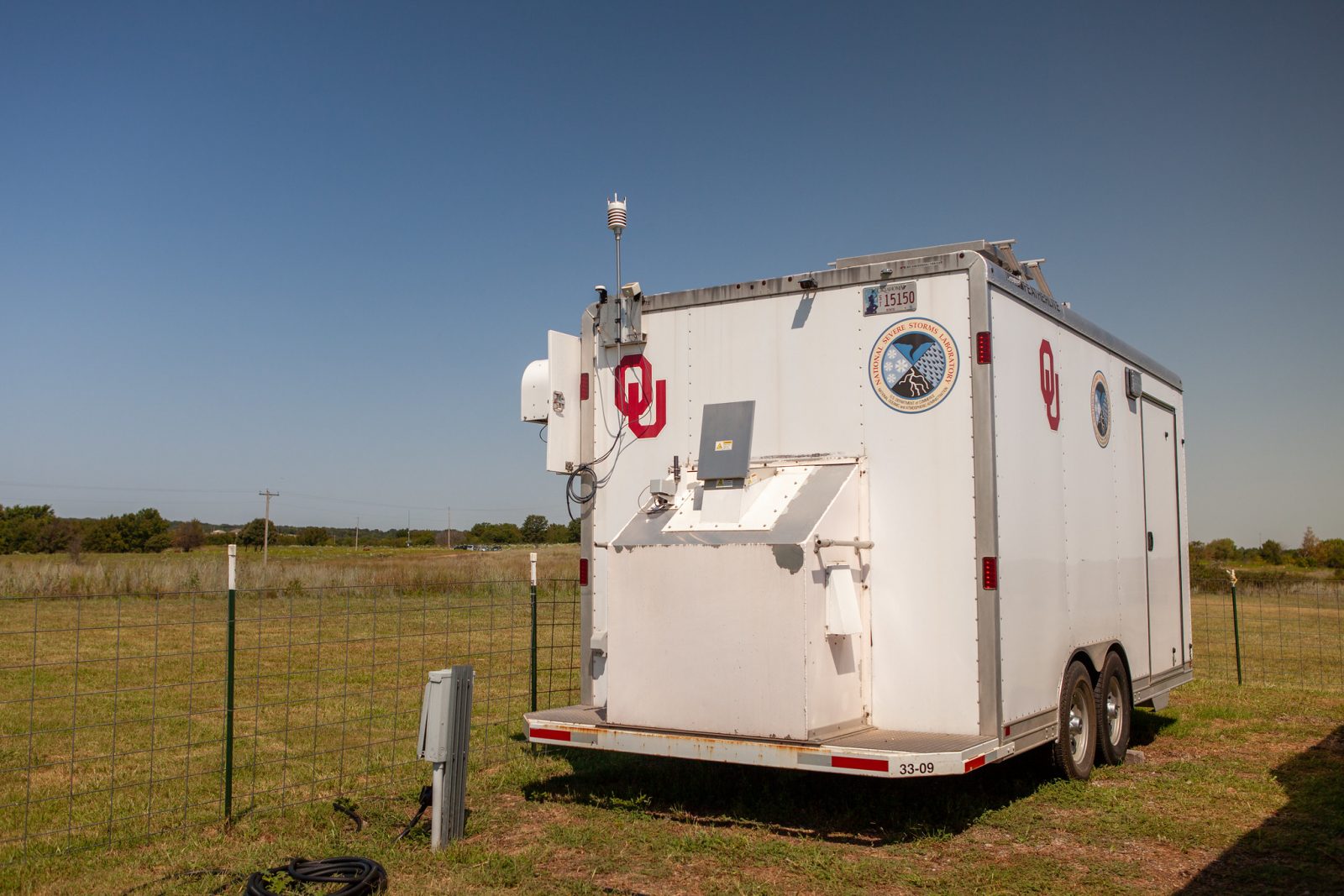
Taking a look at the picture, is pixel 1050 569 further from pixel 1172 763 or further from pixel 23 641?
pixel 23 641

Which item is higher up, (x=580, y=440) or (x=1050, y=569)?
(x=580, y=440)

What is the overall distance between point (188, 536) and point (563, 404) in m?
77.3

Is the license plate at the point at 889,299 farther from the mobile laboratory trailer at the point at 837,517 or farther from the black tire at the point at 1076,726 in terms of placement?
the black tire at the point at 1076,726

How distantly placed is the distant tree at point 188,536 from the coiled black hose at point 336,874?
7185 cm

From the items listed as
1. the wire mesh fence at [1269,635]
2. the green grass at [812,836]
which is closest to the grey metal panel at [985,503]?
the green grass at [812,836]

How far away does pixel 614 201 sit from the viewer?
7562 mm

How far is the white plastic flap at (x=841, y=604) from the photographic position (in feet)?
19.4

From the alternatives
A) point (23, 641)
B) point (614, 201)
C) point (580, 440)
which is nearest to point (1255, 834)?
point (580, 440)

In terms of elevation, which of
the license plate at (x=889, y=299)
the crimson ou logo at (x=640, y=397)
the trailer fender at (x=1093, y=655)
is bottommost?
the trailer fender at (x=1093, y=655)

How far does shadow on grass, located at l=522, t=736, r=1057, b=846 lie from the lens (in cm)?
634

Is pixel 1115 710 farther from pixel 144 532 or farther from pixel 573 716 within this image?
pixel 144 532

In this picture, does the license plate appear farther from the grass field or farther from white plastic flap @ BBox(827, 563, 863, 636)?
the grass field

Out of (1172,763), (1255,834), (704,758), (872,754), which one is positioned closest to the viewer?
(872,754)

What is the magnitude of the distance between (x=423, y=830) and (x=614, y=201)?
4.33m
